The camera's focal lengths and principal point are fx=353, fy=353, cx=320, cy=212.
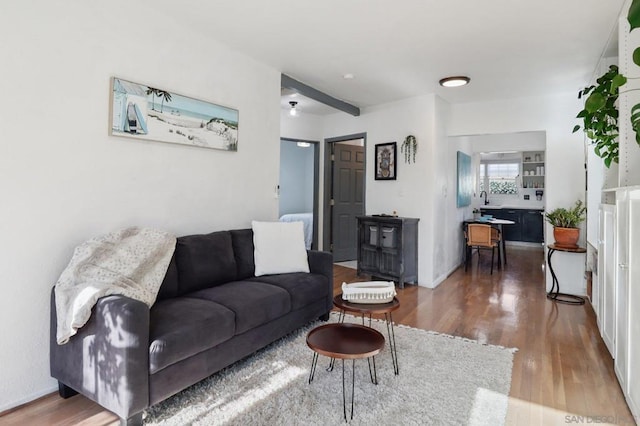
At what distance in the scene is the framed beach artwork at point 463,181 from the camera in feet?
18.9

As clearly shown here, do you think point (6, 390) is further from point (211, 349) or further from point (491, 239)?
point (491, 239)

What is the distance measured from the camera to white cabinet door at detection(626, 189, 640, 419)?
172 cm

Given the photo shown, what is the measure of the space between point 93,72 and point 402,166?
3.69m

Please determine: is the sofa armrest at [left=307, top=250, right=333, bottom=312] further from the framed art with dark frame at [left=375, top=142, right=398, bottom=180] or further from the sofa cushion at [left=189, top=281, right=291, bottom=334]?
the framed art with dark frame at [left=375, top=142, right=398, bottom=180]

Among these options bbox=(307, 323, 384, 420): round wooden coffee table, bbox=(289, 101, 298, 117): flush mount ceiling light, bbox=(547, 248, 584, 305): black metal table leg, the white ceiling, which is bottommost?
bbox=(547, 248, 584, 305): black metal table leg

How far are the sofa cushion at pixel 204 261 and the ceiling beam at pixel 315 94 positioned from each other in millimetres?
1921

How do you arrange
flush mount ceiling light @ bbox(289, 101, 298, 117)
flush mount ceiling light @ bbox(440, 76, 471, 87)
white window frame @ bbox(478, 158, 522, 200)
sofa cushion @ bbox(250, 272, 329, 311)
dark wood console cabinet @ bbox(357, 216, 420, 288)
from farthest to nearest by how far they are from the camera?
white window frame @ bbox(478, 158, 522, 200) < flush mount ceiling light @ bbox(289, 101, 298, 117) < dark wood console cabinet @ bbox(357, 216, 420, 288) < flush mount ceiling light @ bbox(440, 76, 471, 87) < sofa cushion @ bbox(250, 272, 329, 311)

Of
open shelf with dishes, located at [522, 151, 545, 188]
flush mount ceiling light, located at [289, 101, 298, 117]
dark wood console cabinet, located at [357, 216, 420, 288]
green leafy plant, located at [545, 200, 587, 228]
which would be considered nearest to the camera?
green leafy plant, located at [545, 200, 587, 228]

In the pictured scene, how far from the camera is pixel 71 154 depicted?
85.4 inches

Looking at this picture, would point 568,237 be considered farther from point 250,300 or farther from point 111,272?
point 111,272

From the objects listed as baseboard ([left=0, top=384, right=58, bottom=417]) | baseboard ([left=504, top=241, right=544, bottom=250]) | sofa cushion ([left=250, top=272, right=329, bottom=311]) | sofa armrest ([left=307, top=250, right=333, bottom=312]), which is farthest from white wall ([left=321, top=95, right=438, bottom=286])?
baseboard ([left=504, top=241, right=544, bottom=250])

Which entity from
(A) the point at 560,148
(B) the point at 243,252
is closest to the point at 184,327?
(B) the point at 243,252

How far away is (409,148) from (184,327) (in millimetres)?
3788

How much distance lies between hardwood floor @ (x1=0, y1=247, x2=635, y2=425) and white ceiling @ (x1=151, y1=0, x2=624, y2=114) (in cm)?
249
